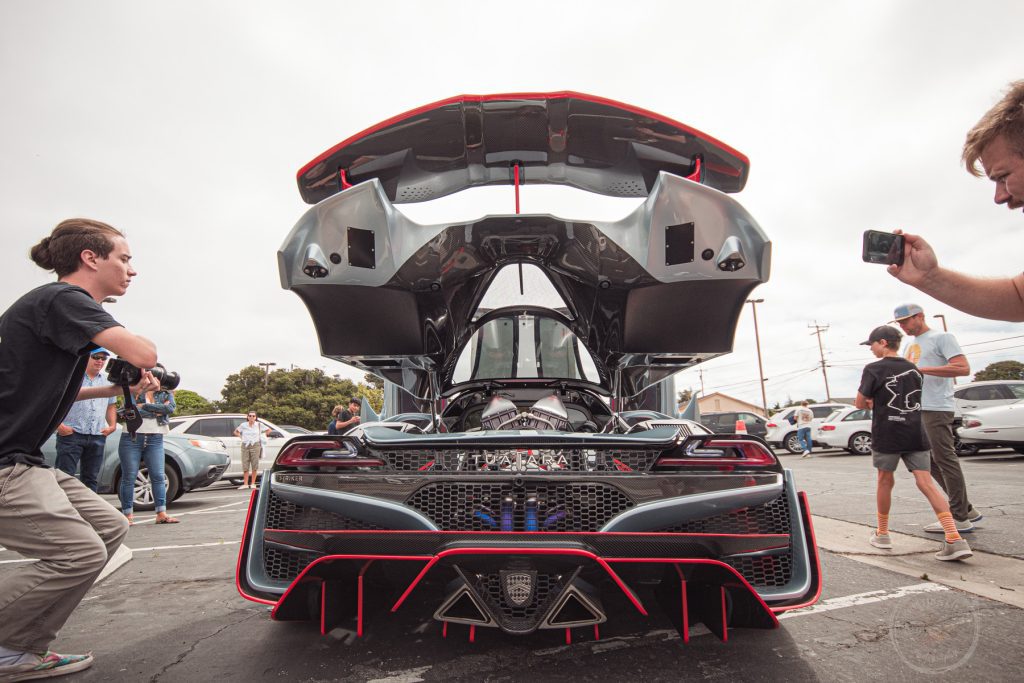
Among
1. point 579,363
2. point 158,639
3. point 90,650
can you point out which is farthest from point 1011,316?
point 90,650

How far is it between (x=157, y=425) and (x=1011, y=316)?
669 cm

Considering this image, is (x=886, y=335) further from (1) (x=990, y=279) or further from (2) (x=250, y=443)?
(2) (x=250, y=443)

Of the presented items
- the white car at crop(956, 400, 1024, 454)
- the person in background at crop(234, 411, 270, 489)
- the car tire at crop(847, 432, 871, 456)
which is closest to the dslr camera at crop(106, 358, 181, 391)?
the person in background at crop(234, 411, 270, 489)

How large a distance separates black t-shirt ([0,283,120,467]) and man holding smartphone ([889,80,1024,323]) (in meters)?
2.75

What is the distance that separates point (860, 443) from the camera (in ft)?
40.3

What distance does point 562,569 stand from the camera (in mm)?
1688

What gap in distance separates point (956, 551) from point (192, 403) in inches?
2211

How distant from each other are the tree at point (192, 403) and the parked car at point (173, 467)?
4600 centimetres

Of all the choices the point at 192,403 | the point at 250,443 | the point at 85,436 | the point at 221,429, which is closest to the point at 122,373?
the point at 85,436

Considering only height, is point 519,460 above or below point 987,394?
below

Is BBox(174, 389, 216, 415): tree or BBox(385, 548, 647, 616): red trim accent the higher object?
BBox(174, 389, 216, 415): tree

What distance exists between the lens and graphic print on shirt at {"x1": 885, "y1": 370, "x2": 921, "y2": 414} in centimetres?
359

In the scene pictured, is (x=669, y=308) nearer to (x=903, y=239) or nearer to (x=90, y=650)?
(x=903, y=239)

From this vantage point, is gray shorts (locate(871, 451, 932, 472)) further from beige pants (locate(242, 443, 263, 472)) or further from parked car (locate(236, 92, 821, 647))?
beige pants (locate(242, 443, 263, 472))
